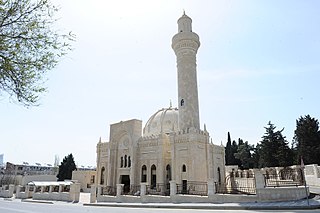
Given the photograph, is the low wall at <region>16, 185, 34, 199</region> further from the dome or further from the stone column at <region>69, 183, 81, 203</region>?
the dome

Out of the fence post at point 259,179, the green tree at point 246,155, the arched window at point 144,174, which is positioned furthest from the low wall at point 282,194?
the green tree at point 246,155

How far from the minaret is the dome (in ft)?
11.9

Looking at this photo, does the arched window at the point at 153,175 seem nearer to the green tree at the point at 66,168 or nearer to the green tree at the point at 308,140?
the green tree at the point at 308,140

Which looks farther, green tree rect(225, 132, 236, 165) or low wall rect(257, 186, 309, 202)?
green tree rect(225, 132, 236, 165)

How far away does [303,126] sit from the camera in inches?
1442

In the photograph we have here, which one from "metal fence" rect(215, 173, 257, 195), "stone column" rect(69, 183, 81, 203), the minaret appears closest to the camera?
"metal fence" rect(215, 173, 257, 195)

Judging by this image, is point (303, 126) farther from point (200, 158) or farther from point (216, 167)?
point (200, 158)

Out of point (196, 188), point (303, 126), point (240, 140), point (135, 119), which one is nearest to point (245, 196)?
point (196, 188)

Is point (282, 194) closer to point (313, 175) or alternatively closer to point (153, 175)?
point (313, 175)

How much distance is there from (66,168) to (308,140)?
41353 millimetres

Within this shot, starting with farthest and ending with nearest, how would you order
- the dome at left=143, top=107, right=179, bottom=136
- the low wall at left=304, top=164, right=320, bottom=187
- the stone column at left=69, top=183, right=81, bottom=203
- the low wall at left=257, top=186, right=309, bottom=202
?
the dome at left=143, top=107, right=179, bottom=136
the stone column at left=69, top=183, right=81, bottom=203
the low wall at left=304, top=164, right=320, bottom=187
the low wall at left=257, top=186, right=309, bottom=202

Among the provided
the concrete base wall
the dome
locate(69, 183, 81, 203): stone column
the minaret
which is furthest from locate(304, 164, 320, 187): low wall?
locate(69, 183, 81, 203): stone column

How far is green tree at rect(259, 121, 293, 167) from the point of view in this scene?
3392cm

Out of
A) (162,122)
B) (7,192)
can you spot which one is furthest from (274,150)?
(7,192)
